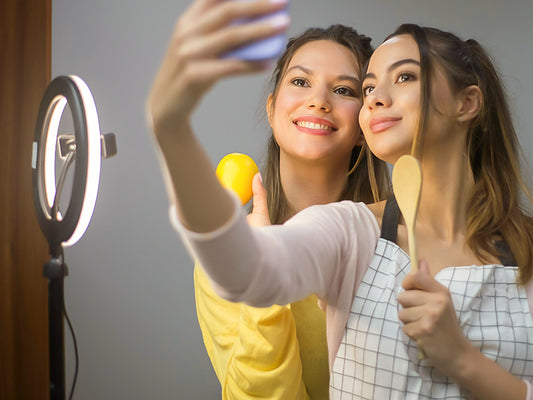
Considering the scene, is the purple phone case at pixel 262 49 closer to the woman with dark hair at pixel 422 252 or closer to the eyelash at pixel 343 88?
the woman with dark hair at pixel 422 252

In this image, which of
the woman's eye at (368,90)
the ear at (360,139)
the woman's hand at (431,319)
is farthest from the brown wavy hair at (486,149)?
the ear at (360,139)

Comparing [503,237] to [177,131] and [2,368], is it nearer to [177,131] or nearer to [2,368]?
[177,131]

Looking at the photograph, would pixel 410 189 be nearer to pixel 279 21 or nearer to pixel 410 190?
pixel 410 190

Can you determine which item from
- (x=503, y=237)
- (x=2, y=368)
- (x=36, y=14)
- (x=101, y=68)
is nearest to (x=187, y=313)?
(x=2, y=368)

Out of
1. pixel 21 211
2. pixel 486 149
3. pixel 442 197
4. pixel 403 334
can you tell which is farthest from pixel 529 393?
pixel 21 211

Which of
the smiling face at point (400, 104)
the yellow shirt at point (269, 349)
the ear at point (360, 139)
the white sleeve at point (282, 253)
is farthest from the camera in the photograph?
the ear at point (360, 139)

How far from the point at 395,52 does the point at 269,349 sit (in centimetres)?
59

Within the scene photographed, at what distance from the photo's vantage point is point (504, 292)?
90 cm

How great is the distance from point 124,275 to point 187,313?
255 millimetres

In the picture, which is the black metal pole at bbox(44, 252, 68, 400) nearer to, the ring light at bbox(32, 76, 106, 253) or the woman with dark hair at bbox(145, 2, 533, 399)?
the ring light at bbox(32, 76, 106, 253)

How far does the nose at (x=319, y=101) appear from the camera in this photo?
1220 millimetres

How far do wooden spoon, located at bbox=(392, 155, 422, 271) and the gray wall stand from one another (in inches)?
44.1

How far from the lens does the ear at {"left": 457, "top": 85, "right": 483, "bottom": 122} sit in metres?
0.98

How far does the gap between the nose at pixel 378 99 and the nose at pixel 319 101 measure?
280mm
